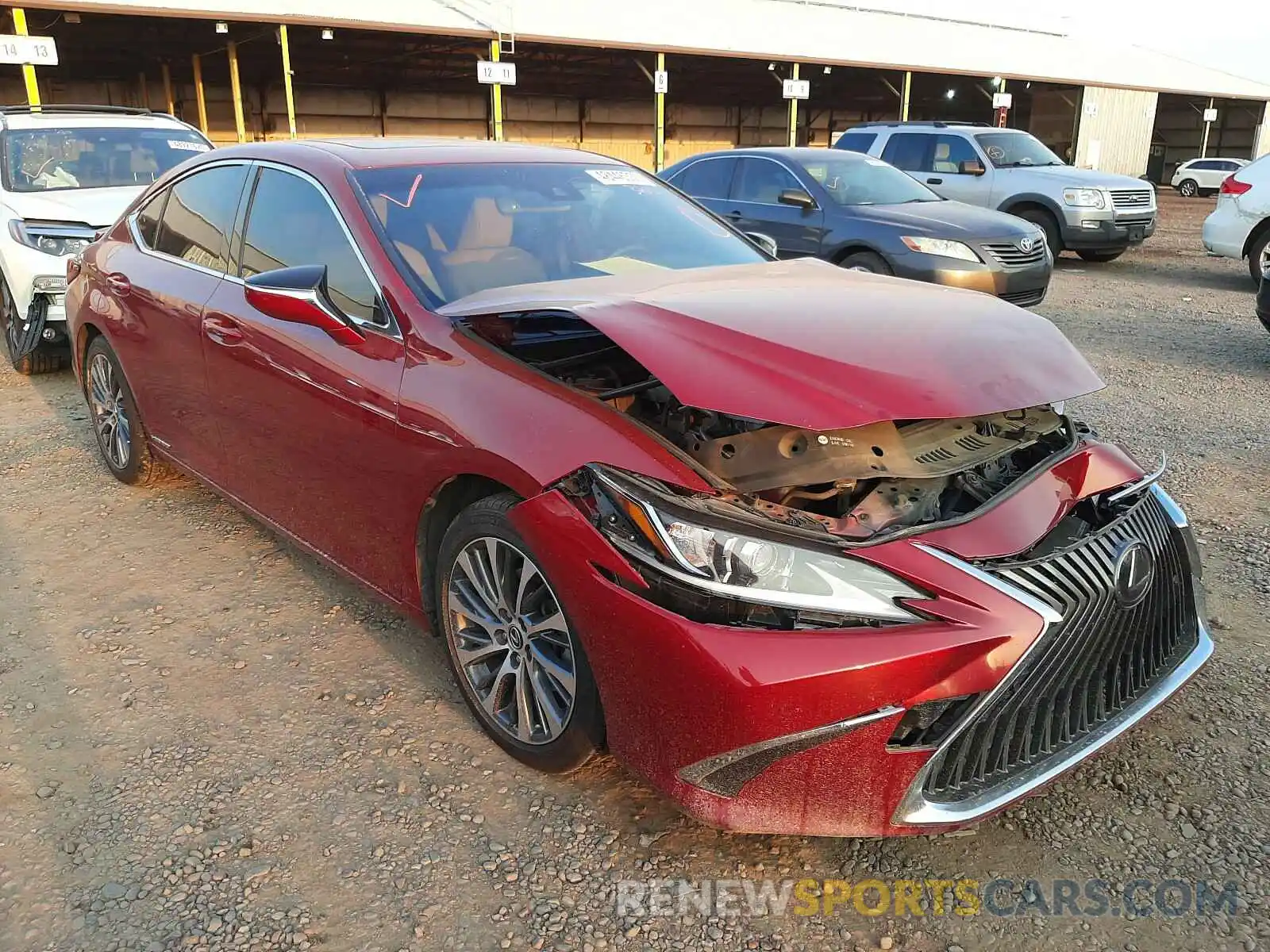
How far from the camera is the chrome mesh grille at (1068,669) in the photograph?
210 centimetres

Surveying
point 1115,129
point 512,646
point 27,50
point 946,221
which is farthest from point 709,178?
point 1115,129

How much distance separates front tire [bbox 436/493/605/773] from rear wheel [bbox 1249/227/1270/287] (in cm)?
1070

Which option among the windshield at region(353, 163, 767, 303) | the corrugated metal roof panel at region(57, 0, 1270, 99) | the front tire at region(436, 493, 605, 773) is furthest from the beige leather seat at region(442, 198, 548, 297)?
the corrugated metal roof panel at region(57, 0, 1270, 99)

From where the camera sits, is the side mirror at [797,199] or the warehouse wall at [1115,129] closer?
the side mirror at [797,199]

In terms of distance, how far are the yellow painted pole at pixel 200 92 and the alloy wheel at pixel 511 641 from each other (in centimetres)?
2787

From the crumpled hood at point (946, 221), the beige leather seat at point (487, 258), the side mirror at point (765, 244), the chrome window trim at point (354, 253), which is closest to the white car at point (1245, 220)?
the crumpled hood at point (946, 221)

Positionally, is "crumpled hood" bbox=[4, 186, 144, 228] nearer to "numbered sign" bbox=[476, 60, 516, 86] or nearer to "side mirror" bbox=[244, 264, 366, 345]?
"side mirror" bbox=[244, 264, 366, 345]

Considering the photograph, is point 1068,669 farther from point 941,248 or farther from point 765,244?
point 941,248

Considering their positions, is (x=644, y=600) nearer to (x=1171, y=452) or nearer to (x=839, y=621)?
(x=839, y=621)

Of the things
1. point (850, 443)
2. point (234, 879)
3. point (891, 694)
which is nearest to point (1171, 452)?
point (850, 443)

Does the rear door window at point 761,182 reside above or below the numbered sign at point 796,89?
below

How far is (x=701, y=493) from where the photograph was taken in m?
2.21

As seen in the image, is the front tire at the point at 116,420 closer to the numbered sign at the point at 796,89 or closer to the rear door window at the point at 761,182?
the rear door window at the point at 761,182

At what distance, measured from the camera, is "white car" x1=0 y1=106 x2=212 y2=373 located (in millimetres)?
6723
